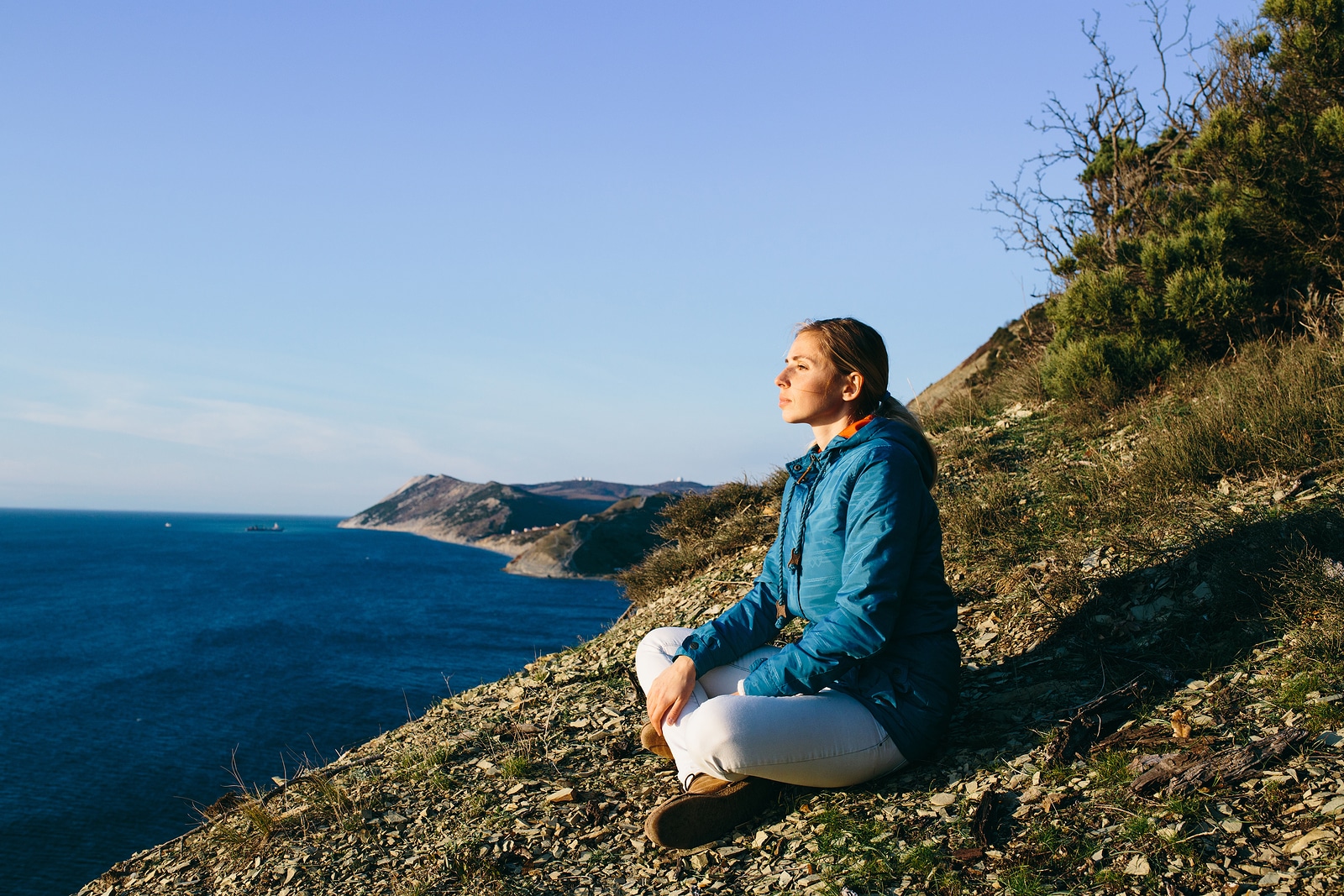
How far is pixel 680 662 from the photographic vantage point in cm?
324

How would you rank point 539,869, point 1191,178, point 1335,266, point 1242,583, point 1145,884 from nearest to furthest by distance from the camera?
point 1145,884 < point 539,869 < point 1242,583 < point 1335,266 < point 1191,178

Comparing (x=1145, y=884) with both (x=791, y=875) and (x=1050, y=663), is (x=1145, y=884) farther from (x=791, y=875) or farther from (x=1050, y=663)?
Answer: (x=1050, y=663)

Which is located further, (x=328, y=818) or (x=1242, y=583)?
(x=328, y=818)

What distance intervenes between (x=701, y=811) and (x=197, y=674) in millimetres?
34513

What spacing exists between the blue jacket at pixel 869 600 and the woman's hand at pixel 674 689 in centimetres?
8

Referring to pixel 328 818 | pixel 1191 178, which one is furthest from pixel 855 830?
pixel 1191 178

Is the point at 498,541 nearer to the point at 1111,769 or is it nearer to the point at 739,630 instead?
the point at 739,630

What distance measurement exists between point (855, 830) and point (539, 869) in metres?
1.46

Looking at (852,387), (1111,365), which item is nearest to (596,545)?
(1111,365)

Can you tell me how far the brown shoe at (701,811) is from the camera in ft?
10.7

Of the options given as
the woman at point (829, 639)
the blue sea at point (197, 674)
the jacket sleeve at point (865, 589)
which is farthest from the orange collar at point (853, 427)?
the blue sea at point (197, 674)

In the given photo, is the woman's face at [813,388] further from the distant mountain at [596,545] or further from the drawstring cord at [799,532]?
the distant mountain at [596,545]

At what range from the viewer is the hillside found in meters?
2.77

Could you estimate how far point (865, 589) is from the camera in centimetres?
295
